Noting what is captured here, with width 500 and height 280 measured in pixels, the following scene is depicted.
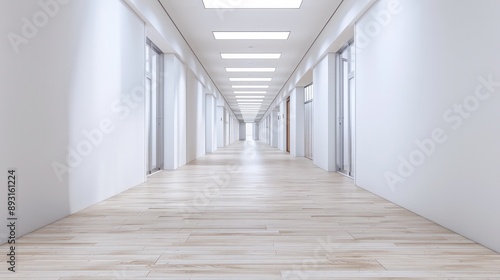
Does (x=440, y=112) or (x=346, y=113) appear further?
(x=346, y=113)

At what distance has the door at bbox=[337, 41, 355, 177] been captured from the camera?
8.22 m

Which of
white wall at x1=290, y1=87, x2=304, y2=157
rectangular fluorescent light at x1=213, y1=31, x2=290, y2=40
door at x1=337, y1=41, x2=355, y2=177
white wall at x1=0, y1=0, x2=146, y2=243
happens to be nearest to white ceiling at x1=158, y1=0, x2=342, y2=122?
rectangular fluorescent light at x1=213, y1=31, x2=290, y2=40

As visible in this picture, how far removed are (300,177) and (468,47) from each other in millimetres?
5089

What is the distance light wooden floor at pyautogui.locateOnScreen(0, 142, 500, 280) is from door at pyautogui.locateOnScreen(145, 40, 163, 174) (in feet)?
11.6

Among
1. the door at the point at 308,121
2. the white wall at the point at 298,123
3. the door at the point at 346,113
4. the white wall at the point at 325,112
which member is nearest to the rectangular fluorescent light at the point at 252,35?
the white wall at the point at 325,112

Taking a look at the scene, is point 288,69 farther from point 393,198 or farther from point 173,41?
point 393,198

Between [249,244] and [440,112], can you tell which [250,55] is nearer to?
[440,112]

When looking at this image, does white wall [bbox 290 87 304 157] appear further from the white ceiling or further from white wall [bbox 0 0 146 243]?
white wall [bbox 0 0 146 243]

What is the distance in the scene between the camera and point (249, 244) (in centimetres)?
307

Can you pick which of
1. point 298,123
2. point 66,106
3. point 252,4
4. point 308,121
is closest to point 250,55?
point 308,121

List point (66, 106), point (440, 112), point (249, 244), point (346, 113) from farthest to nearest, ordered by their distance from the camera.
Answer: point (346, 113) < point (66, 106) < point (440, 112) < point (249, 244)

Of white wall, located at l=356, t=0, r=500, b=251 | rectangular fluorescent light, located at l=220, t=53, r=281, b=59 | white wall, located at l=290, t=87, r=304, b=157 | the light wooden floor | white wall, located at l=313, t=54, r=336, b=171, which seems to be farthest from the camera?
white wall, located at l=290, t=87, r=304, b=157

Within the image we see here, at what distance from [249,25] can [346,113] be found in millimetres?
3110

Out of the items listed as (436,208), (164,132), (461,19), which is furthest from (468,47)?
(164,132)
